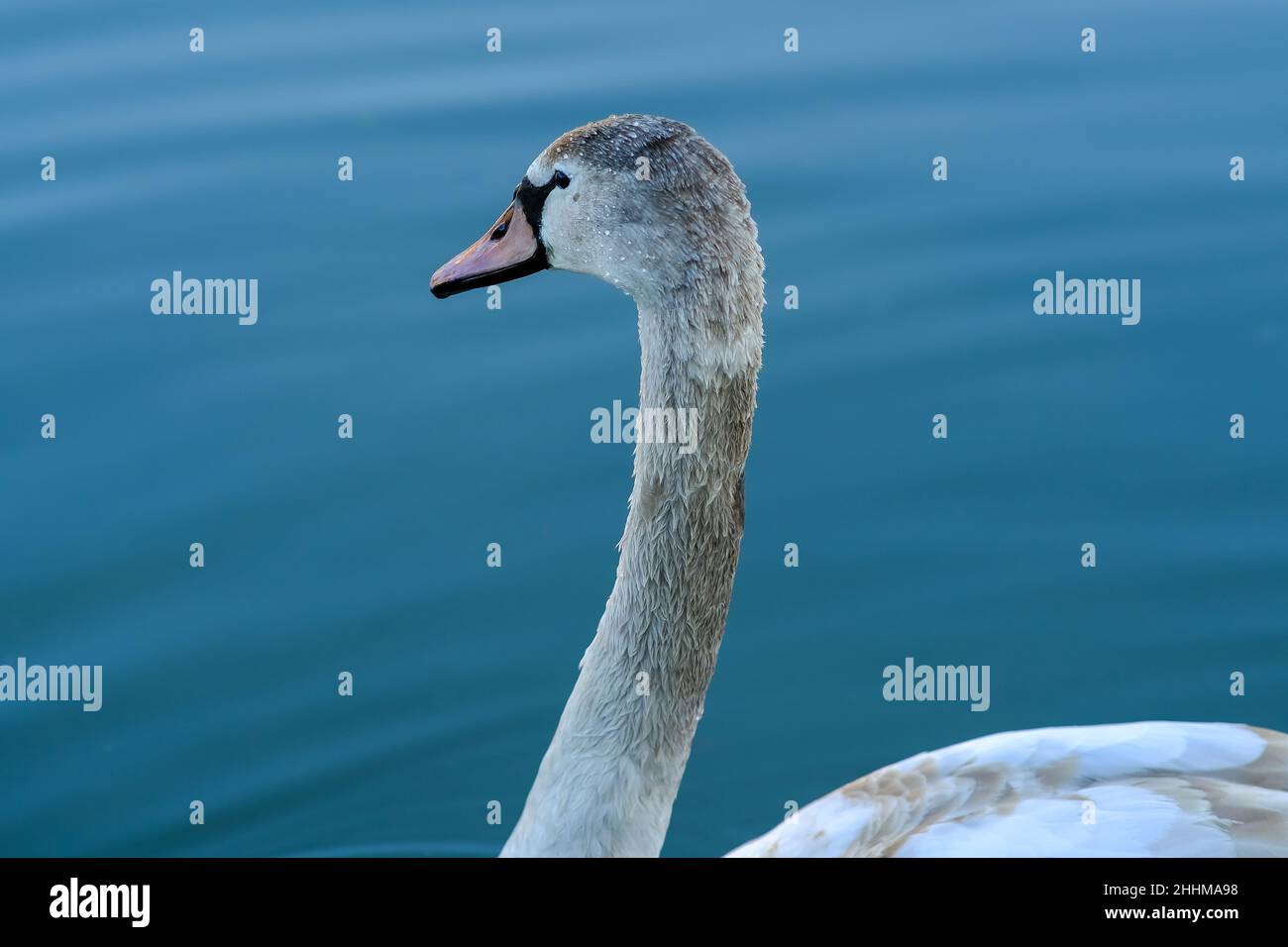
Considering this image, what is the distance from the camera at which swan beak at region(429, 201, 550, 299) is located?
4121 mm

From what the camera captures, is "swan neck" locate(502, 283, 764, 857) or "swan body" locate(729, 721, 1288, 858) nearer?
"swan body" locate(729, 721, 1288, 858)

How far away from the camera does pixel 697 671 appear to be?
4227 mm

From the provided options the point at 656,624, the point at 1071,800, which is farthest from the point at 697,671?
the point at 1071,800

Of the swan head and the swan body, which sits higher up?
the swan head

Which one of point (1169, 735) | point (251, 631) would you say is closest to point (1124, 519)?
point (1169, 735)

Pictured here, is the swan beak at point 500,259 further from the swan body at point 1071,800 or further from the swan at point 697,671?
the swan body at point 1071,800

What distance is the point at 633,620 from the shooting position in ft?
13.6

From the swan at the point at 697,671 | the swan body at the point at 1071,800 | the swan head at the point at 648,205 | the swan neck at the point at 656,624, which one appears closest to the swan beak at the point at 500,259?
the swan at the point at 697,671

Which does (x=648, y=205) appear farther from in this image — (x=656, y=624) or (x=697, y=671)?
(x=697, y=671)

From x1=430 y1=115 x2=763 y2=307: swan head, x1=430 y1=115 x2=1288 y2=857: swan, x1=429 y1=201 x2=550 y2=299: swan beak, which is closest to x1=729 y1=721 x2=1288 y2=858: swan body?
x1=430 y1=115 x2=1288 y2=857: swan

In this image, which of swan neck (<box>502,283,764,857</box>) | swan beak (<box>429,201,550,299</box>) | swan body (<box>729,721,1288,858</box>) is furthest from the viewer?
swan beak (<box>429,201,550,299</box>)

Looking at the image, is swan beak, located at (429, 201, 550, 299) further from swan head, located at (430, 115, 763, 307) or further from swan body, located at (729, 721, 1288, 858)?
swan body, located at (729, 721, 1288, 858)

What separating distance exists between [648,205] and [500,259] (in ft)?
1.91
